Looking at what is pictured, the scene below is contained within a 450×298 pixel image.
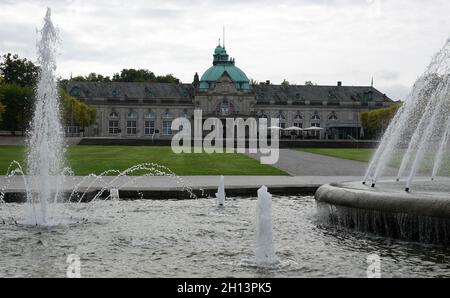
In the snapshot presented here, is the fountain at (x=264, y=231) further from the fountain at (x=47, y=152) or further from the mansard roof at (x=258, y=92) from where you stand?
the mansard roof at (x=258, y=92)

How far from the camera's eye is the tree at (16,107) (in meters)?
92.1

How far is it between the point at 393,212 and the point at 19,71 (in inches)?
4207

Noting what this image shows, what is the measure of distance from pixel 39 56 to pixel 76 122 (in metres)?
91.0

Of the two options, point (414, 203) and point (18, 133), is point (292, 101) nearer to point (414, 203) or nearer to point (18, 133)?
point (18, 133)

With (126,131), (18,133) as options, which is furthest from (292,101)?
(18,133)

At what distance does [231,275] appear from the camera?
8852 mm

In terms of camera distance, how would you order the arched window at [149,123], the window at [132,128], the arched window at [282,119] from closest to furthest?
the arched window at [149,123] < the window at [132,128] < the arched window at [282,119]

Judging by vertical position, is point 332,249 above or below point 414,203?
below

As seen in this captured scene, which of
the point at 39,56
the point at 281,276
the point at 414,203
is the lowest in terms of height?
the point at 281,276

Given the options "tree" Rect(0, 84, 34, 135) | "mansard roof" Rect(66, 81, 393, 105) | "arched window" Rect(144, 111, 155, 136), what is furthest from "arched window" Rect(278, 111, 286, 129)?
"tree" Rect(0, 84, 34, 135)

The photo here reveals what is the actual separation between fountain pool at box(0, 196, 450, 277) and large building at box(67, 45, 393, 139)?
336ft

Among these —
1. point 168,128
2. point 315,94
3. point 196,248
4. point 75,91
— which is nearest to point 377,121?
point 315,94

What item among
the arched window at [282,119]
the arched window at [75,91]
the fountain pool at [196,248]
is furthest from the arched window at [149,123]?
the fountain pool at [196,248]

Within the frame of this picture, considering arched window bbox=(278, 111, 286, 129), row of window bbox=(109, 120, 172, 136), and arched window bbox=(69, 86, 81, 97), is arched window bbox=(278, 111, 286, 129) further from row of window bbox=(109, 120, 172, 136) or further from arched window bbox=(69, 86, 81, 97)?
arched window bbox=(69, 86, 81, 97)
